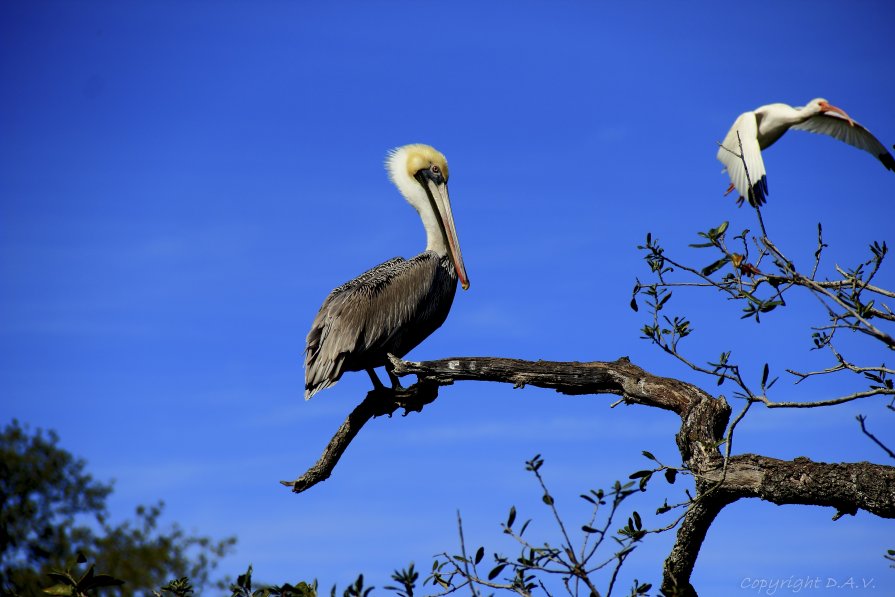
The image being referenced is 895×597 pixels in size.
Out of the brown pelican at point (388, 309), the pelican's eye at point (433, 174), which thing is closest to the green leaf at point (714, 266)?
the brown pelican at point (388, 309)

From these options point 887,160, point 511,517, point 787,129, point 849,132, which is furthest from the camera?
point 787,129

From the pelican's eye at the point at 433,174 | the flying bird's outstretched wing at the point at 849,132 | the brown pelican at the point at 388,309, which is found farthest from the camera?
the flying bird's outstretched wing at the point at 849,132

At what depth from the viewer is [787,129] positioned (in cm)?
1068

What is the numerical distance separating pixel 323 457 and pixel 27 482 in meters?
15.2

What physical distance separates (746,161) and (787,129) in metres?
1.77

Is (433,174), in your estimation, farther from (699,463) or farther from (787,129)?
(699,463)

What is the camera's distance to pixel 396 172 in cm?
924

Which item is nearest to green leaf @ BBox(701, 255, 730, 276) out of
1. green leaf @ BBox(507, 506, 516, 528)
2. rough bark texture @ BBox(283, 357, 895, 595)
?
rough bark texture @ BBox(283, 357, 895, 595)

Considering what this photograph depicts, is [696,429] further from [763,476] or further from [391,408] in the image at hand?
[391,408]

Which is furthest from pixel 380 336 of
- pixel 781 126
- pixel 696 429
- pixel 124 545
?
pixel 124 545

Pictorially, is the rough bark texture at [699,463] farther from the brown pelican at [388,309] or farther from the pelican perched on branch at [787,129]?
the pelican perched on branch at [787,129]

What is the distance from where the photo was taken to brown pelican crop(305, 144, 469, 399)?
24.0 ft

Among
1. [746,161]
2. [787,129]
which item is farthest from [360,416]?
[787,129]

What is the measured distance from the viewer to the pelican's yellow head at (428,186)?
8.79 metres
